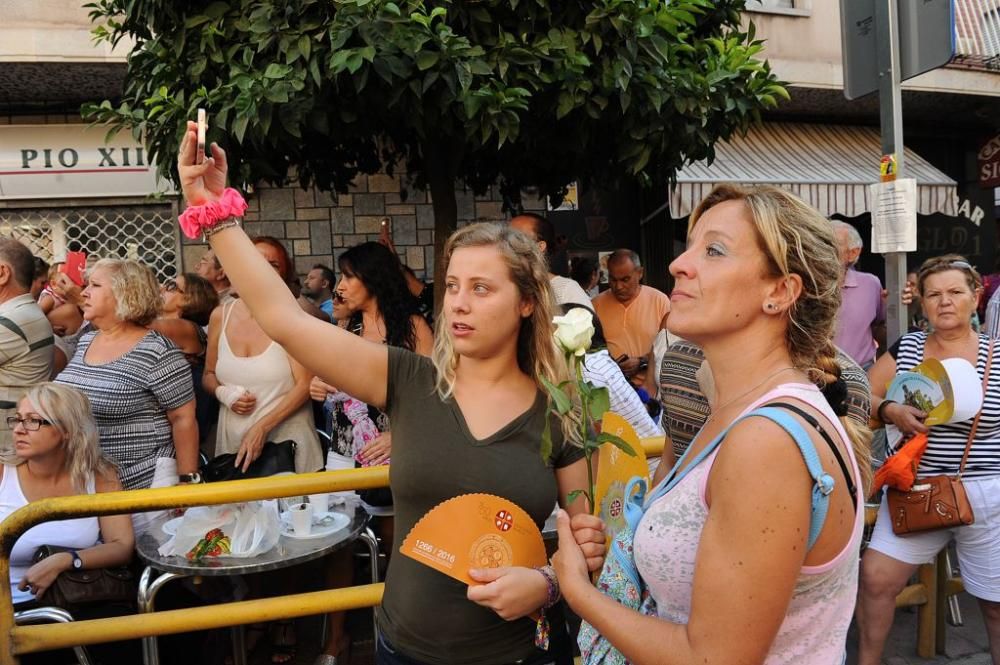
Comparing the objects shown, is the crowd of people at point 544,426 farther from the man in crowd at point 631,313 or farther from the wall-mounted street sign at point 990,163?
the wall-mounted street sign at point 990,163

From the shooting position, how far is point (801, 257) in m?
1.26

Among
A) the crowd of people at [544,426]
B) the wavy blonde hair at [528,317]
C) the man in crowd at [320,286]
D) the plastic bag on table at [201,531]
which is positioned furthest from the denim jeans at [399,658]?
the man in crowd at [320,286]

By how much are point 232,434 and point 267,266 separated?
8.00 feet

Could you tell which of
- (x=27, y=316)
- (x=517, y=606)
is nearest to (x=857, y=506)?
(x=517, y=606)

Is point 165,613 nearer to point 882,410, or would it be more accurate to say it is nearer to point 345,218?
point 882,410

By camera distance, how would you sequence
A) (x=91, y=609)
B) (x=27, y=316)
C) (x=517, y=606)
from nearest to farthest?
(x=517, y=606), (x=91, y=609), (x=27, y=316)

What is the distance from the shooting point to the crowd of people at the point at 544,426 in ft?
3.70

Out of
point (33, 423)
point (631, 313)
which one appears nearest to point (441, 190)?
point (631, 313)

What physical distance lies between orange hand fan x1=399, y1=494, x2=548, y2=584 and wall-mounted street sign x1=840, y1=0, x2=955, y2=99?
3.35m

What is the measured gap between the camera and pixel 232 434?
153 inches

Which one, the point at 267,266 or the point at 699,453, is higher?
the point at 267,266

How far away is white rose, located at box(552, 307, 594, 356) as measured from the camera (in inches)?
52.4

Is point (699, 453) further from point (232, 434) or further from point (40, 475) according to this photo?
point (232, 434)

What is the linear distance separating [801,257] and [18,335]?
12.9 ft
